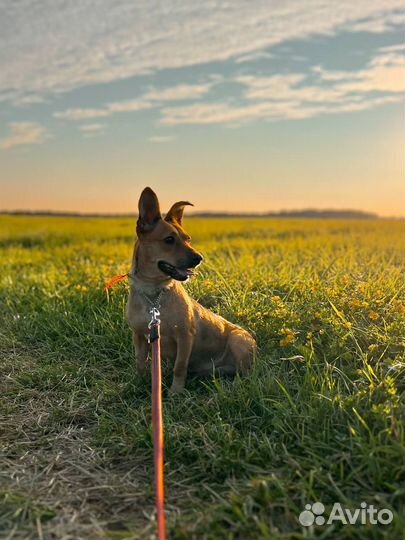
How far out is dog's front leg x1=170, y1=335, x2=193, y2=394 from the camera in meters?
4.88

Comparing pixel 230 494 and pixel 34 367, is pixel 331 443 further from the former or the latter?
pixel 34 367

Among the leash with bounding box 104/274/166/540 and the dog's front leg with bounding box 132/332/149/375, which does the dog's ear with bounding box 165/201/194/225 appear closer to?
the leash with bounding box 104/274/166/540

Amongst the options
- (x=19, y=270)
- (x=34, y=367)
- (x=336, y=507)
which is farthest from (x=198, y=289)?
(x=19, y=270)

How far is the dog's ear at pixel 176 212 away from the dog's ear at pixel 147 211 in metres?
0.21

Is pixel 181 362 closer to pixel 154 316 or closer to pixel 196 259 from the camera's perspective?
pixel 154 316

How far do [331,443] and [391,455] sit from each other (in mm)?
368

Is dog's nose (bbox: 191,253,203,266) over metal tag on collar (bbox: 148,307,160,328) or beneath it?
over

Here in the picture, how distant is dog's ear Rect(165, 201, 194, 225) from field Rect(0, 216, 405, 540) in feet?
4.25

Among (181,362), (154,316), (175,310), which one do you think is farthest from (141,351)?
(154,316)

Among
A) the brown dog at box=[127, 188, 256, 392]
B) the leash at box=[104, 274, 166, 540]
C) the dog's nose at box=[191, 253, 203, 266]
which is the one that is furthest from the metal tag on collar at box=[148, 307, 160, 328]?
the dog's nose at box=[191, 253, 203, 266]

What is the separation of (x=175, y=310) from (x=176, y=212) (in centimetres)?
81

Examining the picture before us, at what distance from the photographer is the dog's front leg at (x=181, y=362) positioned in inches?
192

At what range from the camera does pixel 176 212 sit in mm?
4965

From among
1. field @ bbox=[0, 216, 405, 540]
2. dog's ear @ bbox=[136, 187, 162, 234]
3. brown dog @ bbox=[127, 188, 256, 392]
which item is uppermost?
dog's ear @ bbox=[136, 187, 162, 234]
